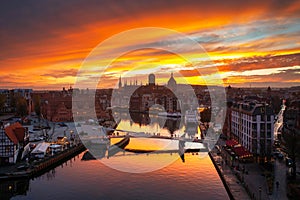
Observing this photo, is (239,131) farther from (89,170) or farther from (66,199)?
(66,199)

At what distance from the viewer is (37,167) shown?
9359mm

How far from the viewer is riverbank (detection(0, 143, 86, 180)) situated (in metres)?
8.53

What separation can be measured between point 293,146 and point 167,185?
335cm

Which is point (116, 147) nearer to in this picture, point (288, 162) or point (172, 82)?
point (288, 162)

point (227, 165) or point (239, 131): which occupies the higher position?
point (239, 131)

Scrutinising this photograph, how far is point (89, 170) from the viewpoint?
31.6 ft

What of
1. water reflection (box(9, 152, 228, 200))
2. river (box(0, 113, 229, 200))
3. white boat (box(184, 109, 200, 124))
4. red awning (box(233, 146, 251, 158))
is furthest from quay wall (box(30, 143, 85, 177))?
white boat (box(184, 109, 200, 124))

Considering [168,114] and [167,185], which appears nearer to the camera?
[167,185]

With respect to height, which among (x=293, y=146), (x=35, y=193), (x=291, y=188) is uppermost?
(x=293, y=146)

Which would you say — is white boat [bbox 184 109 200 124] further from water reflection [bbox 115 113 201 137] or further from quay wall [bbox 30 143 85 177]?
quay wall [bbox 30 143 85 177]

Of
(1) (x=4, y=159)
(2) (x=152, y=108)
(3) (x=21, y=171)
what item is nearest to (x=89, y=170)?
(3) (x=21, y=171)

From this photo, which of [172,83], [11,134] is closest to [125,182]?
[11,134]

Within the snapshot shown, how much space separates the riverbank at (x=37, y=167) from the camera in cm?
853

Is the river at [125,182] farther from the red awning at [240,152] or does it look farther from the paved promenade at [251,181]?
the red awning at [240,152]
